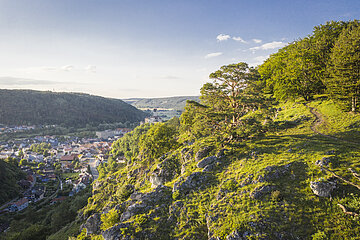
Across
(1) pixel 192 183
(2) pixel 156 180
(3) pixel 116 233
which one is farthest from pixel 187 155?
(3) pixel 116 233

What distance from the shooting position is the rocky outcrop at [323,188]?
14047mm

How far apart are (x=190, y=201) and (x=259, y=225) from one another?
746cm

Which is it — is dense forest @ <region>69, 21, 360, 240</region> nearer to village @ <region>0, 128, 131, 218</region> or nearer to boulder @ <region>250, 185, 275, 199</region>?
boulder @ <region>250, 185, 275, 199</region>

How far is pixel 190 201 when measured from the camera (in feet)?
62.5

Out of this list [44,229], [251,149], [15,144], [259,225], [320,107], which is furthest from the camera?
[15,144]

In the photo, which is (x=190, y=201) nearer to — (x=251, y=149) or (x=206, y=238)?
(x=206, y=238)

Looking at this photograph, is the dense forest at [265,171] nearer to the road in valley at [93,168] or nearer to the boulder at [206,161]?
the boulder at [206,161]

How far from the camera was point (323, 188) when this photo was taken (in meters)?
14.2

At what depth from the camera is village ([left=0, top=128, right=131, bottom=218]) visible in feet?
263

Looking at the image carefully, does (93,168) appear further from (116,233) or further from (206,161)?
(206,161)

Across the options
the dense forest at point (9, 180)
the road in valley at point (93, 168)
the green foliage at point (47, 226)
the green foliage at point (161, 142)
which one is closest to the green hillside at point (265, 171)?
the green foliage at point (47, 226)

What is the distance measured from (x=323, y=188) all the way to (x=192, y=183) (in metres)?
12.5

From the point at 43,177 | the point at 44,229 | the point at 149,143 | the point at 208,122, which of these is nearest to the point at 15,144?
the point at 43,177

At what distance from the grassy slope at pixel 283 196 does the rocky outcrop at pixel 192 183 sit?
0.87 m
